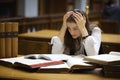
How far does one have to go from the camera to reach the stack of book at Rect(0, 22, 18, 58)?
2693 millimetres

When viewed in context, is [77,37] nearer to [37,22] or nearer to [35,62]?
[35,62]

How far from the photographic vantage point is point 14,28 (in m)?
2.73

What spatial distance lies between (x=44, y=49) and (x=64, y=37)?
79cm

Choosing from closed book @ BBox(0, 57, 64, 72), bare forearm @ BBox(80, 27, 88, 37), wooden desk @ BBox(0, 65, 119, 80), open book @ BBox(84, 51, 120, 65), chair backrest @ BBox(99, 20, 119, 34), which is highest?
bare forearm @ BBox(80, 27, 88, 37)

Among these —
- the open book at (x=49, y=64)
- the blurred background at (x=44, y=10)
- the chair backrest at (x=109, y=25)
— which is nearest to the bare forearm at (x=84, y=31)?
the open book at (x=49, y=64)

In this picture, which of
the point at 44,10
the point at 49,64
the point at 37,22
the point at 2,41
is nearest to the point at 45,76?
the point at 49,64

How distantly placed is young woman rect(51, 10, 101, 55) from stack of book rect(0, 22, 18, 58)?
46 cm

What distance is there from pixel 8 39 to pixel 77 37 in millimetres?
622

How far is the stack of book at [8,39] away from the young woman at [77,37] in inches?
18.1

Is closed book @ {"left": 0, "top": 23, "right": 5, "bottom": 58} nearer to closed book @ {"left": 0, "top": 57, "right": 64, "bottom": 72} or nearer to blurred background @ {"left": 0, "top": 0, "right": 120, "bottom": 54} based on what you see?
closed book @ {"left": 0, "top": 57, "right": 64, "bottom": 72}

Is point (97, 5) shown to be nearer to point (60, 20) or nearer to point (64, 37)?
point (60, 20)

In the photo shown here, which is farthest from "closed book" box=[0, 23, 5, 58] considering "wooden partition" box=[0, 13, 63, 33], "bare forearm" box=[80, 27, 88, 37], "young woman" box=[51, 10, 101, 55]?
"wooden partition" box=[0, 13, 63, 33]

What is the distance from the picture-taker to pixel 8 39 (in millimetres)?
2723

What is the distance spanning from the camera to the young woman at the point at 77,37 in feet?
9.20
